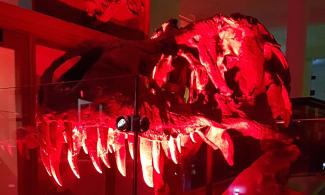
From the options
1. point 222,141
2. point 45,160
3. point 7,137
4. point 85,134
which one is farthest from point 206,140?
point 7,137

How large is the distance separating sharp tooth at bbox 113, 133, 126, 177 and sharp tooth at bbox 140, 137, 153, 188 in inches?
1.4

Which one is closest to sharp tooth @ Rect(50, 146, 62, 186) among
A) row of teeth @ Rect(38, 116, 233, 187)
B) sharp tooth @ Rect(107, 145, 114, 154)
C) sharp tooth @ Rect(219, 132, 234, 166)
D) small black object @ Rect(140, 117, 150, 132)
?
row of teeth @ Rect(38, 116, 233, 187)

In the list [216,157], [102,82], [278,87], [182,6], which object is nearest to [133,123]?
[102,82]

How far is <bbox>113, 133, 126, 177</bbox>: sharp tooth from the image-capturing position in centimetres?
84

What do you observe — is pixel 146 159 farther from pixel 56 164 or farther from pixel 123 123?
pixel 56 164

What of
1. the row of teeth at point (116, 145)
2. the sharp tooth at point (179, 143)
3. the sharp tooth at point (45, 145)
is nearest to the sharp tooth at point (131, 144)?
the row of teeth at point (116, 145)

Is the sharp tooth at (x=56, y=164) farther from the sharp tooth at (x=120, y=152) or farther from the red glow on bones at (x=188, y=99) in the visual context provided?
the sharp tooth at (x=120, y=152)

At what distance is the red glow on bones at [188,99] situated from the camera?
2.83 feet

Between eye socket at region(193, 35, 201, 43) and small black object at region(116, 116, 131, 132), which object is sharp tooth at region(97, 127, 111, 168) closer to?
small black object at region(116, 116, 131, 132)

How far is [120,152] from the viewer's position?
85cm

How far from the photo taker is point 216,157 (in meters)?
0.91

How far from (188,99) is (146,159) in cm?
15

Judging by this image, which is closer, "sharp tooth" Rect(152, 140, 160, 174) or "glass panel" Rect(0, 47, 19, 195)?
"sharp tooth" Rect(152, 140, 160, 174)

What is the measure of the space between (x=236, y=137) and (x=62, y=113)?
1.19 ft
